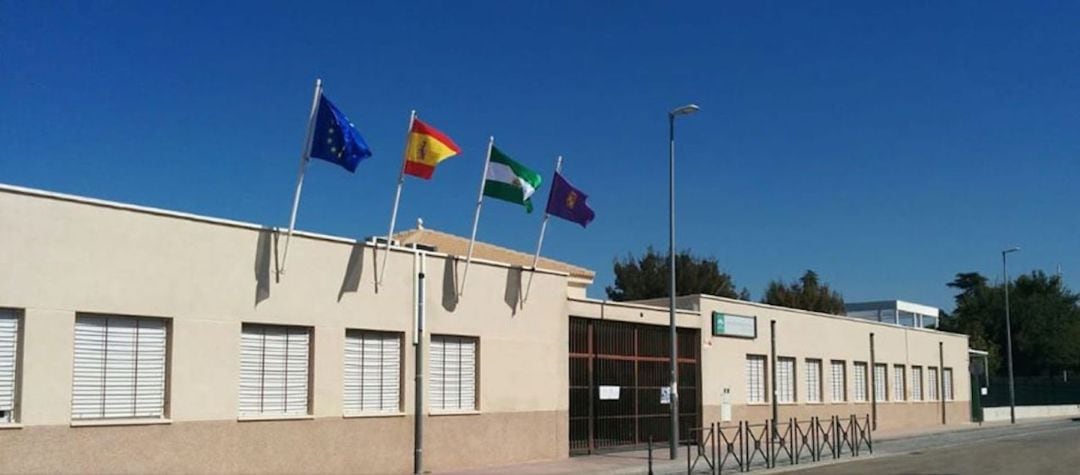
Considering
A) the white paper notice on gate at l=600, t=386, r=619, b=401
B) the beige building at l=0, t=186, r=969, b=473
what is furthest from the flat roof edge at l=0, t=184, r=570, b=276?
the white paper notice on gate at l=600, t=386, r=619, b=401

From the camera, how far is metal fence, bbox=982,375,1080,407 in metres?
54.6

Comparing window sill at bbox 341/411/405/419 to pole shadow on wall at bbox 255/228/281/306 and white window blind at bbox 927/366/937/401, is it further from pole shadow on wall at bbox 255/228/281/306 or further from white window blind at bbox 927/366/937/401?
white window blind at bbox 927/366/937/401

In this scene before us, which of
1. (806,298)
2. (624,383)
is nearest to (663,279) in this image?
(806,298)

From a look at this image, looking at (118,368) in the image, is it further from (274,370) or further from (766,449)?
(766,449)

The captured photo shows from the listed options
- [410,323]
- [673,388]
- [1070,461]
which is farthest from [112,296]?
[1070,461]

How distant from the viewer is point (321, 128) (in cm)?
1928

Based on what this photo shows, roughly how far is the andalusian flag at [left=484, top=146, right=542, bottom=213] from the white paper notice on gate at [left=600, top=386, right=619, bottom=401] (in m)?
6.40

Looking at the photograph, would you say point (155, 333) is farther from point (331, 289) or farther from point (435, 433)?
point (435, 433)

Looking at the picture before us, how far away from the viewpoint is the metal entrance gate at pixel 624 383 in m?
26.5

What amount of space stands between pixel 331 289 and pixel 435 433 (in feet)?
13.3

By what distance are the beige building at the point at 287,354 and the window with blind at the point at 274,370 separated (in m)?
0.03

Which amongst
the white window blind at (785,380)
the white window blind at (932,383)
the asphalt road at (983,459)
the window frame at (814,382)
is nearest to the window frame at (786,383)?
the white window blind at (785,380)

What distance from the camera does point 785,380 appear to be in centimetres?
3553

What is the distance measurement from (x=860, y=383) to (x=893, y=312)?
2256cm
